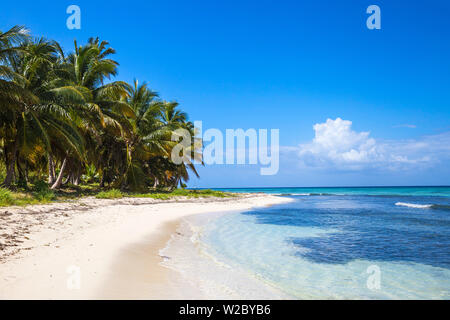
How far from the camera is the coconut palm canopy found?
12.5 m

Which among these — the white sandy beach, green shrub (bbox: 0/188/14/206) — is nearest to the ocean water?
the white sandy beach

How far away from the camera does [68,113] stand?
13867 millimetres

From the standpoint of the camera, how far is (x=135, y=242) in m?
7.07

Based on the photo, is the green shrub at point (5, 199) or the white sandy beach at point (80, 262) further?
the green shrub at point (5, 199)

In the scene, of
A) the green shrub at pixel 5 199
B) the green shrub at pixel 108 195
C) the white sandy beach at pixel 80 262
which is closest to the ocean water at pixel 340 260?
the white sandy beach at pixel 80 262

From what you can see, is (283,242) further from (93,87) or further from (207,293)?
(93,87)

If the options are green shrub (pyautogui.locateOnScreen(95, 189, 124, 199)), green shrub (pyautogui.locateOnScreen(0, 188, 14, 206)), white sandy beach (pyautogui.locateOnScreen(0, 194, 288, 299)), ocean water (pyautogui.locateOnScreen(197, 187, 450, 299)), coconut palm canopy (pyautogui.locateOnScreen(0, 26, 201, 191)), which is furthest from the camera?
Result: green shrub (pyautogui.locateOnScreen(95, 189, 124, 199))

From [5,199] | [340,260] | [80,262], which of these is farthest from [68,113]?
[340,260]

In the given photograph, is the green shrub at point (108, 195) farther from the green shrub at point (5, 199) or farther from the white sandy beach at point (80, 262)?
the white sandy beach at point (80, 262)

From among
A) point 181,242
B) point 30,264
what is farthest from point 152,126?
point 30,264

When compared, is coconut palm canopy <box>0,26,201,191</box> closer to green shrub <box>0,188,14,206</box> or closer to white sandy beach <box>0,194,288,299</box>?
green shrub <box>0,188,14,206</box>

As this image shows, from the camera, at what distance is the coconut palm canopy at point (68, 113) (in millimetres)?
12477

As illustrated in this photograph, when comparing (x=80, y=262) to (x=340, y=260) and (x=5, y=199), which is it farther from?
(x=5, y=199)
